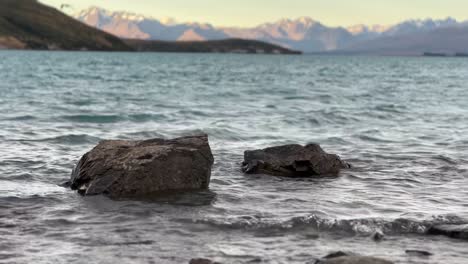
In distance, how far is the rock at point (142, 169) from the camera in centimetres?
1432

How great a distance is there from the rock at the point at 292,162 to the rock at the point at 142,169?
235 centimetres

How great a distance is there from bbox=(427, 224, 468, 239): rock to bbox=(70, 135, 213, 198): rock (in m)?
5.75

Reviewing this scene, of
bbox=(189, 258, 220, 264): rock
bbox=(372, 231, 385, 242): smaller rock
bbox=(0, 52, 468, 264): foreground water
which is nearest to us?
bbox=(189, 258, 220, 264): rock

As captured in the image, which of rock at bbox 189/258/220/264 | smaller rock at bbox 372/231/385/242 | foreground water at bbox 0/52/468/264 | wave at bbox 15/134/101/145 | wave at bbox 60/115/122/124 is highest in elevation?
rock at bbox 189/258/220/264

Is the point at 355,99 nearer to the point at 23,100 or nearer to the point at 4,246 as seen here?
the point at 23,100

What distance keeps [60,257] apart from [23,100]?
110 ft

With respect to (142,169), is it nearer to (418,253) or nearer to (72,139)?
(418,253)

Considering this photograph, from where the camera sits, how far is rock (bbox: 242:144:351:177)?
17.3m

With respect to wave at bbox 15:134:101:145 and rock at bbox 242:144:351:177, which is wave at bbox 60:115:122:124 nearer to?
wave at bbox 15:134:101:145

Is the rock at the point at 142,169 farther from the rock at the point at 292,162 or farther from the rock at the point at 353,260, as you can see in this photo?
the rock at the point at 353,260

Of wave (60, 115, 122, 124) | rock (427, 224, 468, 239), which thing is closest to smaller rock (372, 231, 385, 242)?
rock (427, 224, 468, 239)

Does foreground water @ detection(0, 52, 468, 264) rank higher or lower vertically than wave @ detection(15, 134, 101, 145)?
higher

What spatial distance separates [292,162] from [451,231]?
660cm

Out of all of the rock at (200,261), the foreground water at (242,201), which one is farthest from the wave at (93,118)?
the rock at (200,261)
